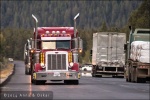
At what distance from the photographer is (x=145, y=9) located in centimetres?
Result: 10081

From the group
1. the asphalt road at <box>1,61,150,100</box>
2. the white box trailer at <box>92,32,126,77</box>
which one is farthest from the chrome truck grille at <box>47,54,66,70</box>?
the white box trailer at <box>92,32,126,77</box>

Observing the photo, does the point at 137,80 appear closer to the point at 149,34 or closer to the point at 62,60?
the point at 149,34

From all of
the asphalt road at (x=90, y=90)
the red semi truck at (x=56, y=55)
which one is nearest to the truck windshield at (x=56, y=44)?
the red semi truck at (x=56, y=55)

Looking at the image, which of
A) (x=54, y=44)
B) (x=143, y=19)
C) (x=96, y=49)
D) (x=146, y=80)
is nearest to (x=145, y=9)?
(x=143, y=19)

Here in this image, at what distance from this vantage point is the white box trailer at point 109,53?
61000 millimetres

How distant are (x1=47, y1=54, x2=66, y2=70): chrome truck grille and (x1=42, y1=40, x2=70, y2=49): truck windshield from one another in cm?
52

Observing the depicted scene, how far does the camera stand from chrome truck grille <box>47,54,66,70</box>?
131 feet

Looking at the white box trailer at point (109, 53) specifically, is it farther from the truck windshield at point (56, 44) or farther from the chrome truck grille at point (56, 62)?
the chrome truck grille at point (56, 62)

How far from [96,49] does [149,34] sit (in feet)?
47.7

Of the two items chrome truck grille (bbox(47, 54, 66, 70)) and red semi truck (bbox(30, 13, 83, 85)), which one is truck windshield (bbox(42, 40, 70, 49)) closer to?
red semi truck (bbox(30, 13, 83, 85))

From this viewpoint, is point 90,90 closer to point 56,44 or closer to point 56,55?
point 56,55

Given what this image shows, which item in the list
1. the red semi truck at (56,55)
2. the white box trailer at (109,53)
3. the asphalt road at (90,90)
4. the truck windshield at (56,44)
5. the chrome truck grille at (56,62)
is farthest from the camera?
the white box trailer at (109,53)

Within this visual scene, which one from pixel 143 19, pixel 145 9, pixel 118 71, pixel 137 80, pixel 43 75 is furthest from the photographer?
pixel 145 9

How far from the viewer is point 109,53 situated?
202ft
